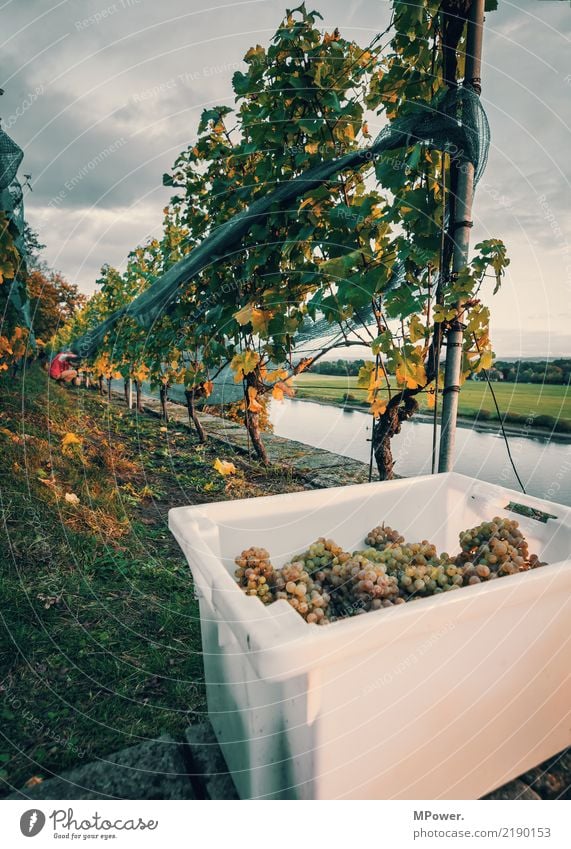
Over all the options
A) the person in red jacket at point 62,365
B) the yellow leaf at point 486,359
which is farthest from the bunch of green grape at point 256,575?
the person in red jacket at point 62,365

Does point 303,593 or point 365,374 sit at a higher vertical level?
point 365,374

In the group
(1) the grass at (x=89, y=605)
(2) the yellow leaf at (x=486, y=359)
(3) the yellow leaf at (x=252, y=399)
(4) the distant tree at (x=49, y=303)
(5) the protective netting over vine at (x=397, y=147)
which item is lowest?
(1) the grass at (x=89, y=605)

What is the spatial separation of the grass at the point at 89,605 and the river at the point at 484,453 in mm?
821

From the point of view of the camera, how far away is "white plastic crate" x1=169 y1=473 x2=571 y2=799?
3.45 feet

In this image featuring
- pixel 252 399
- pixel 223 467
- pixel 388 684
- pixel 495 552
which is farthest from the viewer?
pixel 252 399

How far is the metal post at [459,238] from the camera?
221cm

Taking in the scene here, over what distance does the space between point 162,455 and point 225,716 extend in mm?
4415

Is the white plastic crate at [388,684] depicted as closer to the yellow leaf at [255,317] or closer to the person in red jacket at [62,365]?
the yellow leaf at [255,317]

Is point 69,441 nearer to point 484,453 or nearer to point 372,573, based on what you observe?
point 484,453

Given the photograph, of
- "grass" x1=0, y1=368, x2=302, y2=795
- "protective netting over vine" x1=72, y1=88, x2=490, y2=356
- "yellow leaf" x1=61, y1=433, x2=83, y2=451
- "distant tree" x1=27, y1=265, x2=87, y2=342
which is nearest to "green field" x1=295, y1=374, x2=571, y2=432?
"protective netting over vine" x1=72, y1=88, x2=490, y2=356

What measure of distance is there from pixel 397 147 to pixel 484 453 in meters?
2.03

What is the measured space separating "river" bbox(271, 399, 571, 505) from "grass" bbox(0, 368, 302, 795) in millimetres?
821
